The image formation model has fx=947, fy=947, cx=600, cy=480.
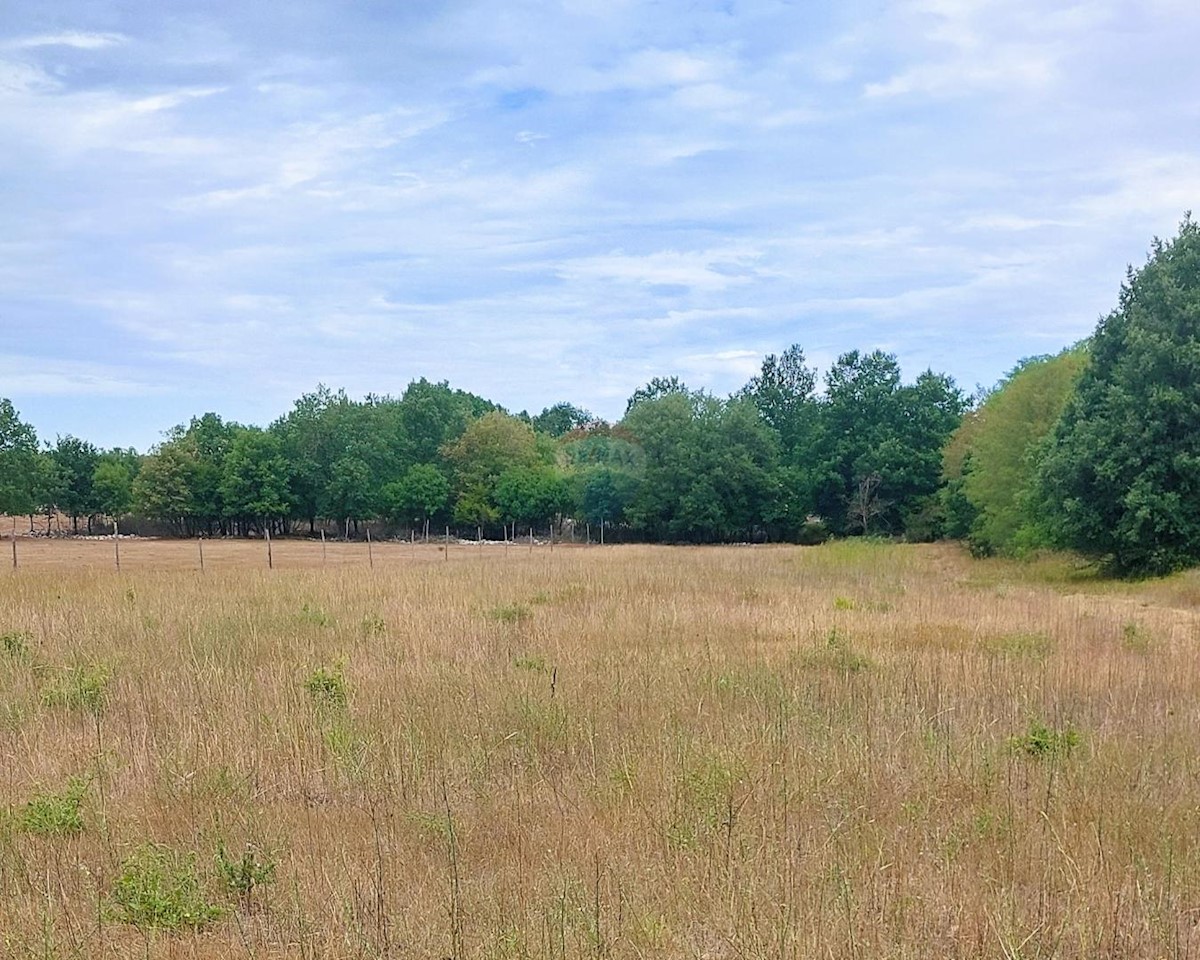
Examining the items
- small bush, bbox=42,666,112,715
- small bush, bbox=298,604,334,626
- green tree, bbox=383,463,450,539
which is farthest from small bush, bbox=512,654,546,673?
green tree, bbox=383,463,450,539

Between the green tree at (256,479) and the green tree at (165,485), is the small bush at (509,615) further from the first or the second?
the green tree at (165,485)

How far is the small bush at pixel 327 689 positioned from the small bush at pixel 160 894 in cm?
305

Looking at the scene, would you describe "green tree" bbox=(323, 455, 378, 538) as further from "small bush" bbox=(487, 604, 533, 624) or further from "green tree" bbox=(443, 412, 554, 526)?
"small bush" bbox=(487, 604, 533, 624)

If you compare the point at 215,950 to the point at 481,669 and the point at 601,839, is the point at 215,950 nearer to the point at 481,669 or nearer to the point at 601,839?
the point at 601,839

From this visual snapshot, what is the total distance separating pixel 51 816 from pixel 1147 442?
2814cm

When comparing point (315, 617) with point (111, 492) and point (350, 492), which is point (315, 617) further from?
point (111, 492)

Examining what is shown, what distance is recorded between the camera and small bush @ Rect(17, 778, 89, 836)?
5.08 metres

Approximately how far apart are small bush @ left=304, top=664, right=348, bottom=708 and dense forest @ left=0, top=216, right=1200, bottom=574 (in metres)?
24.2

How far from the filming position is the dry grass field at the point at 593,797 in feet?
13.0

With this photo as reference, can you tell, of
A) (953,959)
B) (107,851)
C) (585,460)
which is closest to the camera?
(953,959)

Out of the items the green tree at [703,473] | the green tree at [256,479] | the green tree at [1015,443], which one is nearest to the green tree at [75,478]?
the green tree at [256,479]

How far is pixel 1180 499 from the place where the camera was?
26328 millimetres

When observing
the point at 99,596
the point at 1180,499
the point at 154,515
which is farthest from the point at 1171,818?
the point at 154,515

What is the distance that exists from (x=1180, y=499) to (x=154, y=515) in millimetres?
70648
